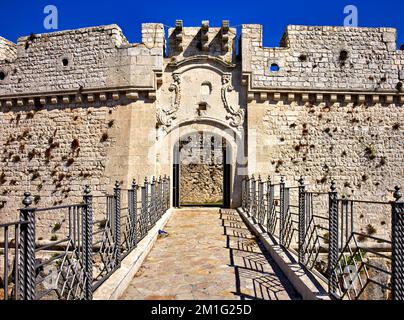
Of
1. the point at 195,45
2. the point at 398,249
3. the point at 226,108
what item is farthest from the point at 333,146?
the point at 398,249

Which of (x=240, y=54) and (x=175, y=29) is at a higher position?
(x=175, y=29)

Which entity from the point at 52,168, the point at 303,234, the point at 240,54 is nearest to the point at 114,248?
the point at 303,234

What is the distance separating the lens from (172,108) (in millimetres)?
12742

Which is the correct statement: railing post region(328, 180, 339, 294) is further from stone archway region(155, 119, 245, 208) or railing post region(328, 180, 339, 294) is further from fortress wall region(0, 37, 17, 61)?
fortress wall region(0, 37, 17, 61)

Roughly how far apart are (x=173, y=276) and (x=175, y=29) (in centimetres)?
998

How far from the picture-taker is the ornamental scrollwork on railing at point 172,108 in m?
12.7

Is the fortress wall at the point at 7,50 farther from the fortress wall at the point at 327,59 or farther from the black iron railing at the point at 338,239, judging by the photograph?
the black iron railing at the point at 338,239

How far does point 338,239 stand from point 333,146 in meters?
8.14

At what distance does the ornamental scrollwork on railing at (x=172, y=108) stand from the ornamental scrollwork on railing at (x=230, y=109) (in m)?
1.66

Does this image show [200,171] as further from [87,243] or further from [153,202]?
[87,243]

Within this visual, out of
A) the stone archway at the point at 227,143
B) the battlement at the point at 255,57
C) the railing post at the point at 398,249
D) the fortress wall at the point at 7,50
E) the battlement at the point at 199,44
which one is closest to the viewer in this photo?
the railing post at the point at 398,249

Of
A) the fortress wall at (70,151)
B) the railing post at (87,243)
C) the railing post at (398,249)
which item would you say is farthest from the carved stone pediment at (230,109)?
the railing post at (398,249)

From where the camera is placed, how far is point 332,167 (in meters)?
12.4
